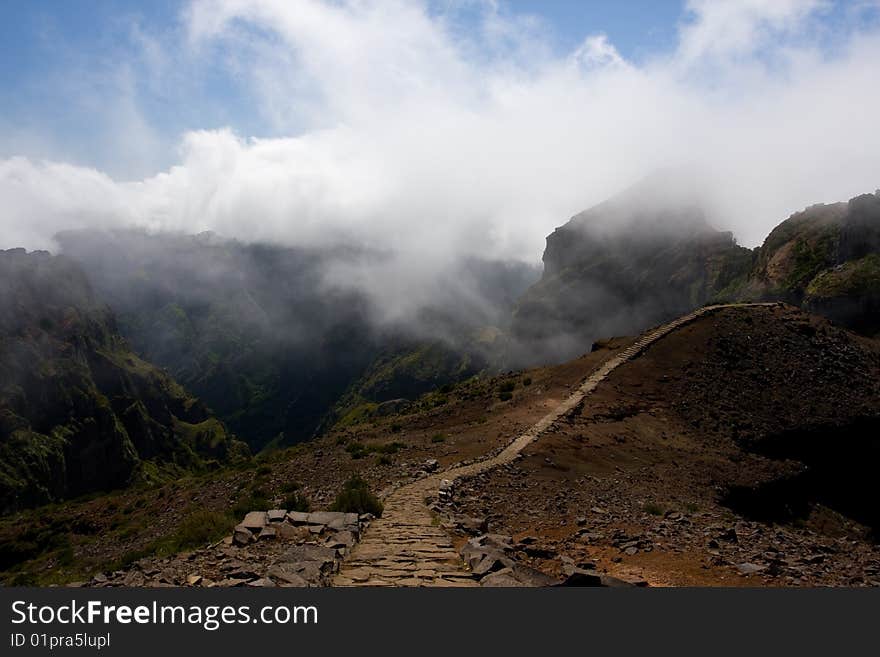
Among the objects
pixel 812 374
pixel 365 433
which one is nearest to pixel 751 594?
pixel 365 433

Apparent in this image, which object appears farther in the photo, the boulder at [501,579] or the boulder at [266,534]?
the boulder at [266,534]

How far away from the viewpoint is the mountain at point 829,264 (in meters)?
91.6

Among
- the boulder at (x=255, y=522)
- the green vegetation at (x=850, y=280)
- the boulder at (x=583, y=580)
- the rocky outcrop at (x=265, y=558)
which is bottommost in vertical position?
the boulder at (x=583, y=580)

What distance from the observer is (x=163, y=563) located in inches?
549

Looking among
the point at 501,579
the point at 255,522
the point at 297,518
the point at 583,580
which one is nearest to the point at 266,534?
the point at 255,522

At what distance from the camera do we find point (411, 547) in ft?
51.5

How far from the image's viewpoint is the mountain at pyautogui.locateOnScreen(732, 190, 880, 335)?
301 feet

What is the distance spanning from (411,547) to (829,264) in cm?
11691

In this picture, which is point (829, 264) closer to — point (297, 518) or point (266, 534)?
point (297, 518)

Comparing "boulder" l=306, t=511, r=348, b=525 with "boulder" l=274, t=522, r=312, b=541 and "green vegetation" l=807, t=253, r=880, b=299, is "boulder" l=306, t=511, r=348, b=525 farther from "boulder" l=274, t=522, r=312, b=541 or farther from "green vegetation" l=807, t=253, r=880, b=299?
"green vegetation" l=807, t=253, r=880, b=299

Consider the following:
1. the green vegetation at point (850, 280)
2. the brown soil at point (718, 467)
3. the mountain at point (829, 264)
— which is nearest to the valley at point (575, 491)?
the brown soil at point (718, 467)

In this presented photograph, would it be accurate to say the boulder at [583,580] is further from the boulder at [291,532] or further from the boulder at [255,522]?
the boulder at [255,522]

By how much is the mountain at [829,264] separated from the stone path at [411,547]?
85.4 metres

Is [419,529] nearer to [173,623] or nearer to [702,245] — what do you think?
[173,623]
